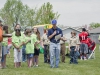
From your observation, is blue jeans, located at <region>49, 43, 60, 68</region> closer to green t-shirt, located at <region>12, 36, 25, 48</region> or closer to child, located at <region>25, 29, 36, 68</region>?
child, located at <region>25, 29, 36, 68</region>

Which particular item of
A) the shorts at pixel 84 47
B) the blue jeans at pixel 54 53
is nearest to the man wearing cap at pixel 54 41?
the blue jeans at pixel 54 53

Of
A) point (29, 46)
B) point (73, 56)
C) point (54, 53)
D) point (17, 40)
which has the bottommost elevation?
point (73, 56)

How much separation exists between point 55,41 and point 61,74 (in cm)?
199

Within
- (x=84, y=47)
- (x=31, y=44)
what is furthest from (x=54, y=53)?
(x=84, y=47)

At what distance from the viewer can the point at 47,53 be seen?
518 inches

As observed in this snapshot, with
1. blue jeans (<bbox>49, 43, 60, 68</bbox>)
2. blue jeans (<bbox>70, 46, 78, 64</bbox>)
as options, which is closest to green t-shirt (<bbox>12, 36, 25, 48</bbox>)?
blue jeans (<bbox>49, 43, 60, 68</bbox>)

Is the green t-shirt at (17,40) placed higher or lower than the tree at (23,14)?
lower

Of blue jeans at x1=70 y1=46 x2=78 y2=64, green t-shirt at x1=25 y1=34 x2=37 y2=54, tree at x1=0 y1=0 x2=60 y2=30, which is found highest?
tree at x1=0 y1=0 x2=60 y2=30

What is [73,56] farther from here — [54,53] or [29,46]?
[29,46]

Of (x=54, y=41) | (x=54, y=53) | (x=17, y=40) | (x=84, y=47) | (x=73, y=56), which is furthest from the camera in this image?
(x=84, y=47)

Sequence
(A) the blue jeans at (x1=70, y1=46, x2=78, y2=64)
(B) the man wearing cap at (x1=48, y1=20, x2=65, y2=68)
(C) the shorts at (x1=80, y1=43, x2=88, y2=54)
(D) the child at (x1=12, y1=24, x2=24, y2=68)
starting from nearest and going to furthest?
(D) the child at (x1=12, y1=24, x2=24, y2=68) → (B) the man wearing cap at (x1=48, y1=20, x2=65, y2=68) → (A) the blue jeans at (x1=70, y1=46, x2=78, y2=64) → (C) the shorts at (x1=80, y1=43, x2=88, y2=54)

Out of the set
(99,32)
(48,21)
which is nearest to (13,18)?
(48,21)

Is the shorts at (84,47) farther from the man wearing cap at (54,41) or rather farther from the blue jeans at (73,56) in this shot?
the man wearing cap at (54,41)

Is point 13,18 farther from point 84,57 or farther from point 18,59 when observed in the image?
point 18,59
